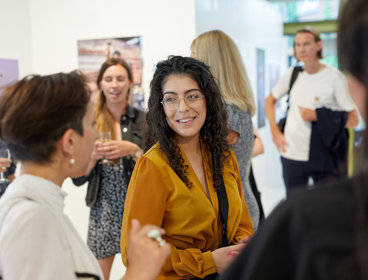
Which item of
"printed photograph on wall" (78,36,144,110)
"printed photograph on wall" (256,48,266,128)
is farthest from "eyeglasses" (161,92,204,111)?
"printed photograph on wall" (256,48,266,128)

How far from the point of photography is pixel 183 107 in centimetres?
211

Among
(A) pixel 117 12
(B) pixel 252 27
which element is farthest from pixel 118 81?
(B) pixel 252 27

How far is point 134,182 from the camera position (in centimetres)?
191

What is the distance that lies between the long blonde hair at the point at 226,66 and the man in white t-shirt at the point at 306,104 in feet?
5.56

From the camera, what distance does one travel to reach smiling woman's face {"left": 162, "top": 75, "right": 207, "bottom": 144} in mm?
2121

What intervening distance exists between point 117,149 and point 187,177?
1.28m

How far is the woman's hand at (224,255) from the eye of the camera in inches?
77.2

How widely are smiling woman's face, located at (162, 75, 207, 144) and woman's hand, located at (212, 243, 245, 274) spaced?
56 cm

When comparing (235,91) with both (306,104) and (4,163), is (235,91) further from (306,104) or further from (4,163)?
(306,104)

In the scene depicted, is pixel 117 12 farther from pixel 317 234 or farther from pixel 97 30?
pixel 317 234

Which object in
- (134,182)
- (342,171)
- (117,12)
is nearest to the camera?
(342,171)

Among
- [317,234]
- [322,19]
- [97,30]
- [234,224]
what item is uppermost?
[322,19]

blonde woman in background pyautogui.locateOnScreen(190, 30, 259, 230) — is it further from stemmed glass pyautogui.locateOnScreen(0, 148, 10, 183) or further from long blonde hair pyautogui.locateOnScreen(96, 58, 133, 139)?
stemmed glass pyautogui.locateOnScreen(0, 148, 10, 183)

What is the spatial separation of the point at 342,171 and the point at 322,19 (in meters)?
9.19
